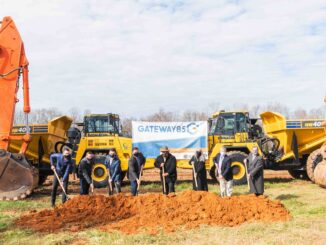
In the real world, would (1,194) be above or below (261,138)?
below

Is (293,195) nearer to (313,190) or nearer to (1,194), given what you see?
(313,190)

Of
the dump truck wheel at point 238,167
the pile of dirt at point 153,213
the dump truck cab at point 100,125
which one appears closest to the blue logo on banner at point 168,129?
the dump truck cab at point 100,125

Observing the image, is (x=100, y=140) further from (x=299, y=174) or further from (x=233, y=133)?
(x=299, y=174)

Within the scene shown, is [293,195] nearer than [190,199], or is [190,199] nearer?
[190,199]

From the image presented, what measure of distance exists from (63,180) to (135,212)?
2.87m

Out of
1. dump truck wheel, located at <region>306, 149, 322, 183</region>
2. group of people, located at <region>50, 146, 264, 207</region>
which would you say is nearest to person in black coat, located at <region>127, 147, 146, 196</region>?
group of people, located at <region>50, 146, 264, 207</region>

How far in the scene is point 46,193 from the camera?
552 inches

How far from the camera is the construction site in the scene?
25.5ft

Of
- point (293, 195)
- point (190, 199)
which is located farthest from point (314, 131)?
point (190, 199)

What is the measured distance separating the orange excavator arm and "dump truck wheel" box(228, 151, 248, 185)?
7.05m

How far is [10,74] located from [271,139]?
942 cm

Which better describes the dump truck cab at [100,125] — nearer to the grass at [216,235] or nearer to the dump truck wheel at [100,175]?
the dump truck wheel at [100,175]

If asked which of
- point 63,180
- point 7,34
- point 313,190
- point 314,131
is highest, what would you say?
point 7,34

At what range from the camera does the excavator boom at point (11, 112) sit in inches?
467
